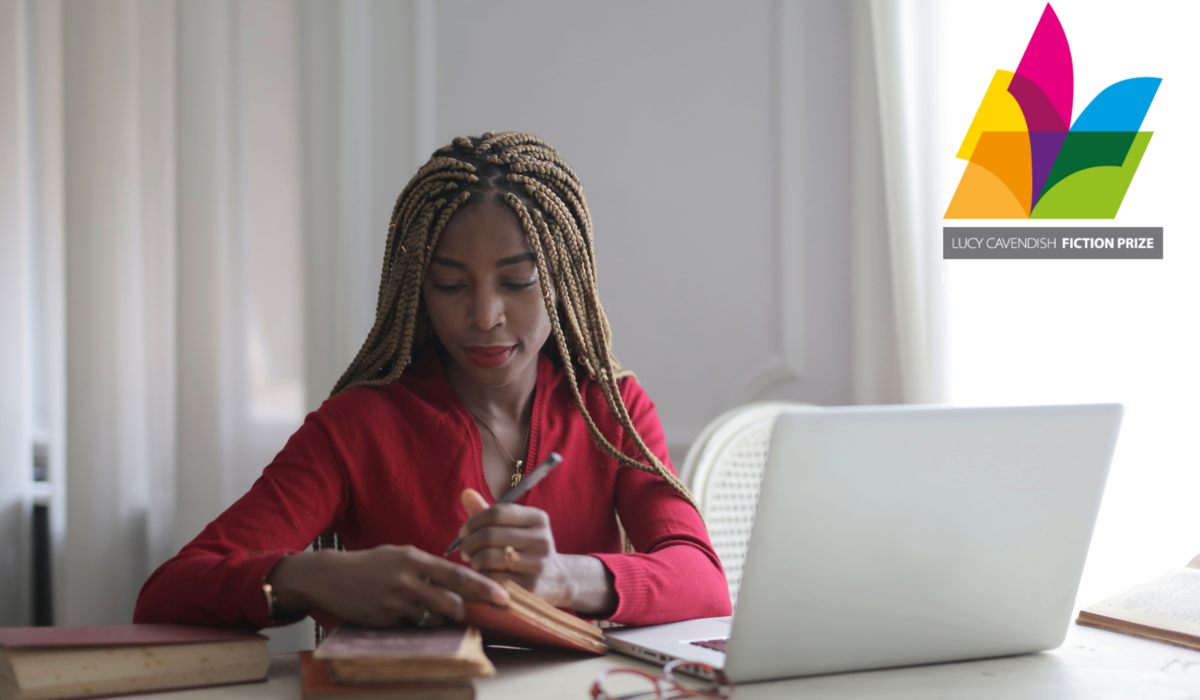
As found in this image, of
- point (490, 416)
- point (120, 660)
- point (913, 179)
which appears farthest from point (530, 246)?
point (913, 179)

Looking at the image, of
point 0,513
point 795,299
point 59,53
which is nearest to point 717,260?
point 795,299

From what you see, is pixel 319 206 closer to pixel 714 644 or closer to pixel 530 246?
pixel 530 246

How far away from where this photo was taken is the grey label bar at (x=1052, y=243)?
1.66 m

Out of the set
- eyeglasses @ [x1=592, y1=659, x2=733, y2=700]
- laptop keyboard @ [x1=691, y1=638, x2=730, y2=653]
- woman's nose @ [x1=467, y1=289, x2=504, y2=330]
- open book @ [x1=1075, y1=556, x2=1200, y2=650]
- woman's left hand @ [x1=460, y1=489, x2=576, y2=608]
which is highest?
woman's nose @ [x1=467, y1=289, x2=504, y2=330]

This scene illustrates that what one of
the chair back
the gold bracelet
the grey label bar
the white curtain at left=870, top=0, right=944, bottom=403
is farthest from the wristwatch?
the grey label bar

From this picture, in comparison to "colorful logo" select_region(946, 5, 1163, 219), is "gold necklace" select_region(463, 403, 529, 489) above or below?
below

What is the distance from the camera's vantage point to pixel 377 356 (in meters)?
1.31

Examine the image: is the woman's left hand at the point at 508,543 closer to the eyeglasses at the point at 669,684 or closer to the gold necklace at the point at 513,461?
the eyeglasses at the point at 669,684

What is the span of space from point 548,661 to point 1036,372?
1.28 meters

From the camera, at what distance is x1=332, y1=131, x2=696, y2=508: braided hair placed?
122 centimetres

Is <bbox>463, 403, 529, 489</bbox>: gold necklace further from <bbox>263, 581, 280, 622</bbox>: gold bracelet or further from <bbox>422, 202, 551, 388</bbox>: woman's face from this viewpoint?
<bbox>263, 581, 280, 622</bbox>: gold bracelet

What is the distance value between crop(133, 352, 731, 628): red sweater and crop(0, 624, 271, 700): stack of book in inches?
7.7

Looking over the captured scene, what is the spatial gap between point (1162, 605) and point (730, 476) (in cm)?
84

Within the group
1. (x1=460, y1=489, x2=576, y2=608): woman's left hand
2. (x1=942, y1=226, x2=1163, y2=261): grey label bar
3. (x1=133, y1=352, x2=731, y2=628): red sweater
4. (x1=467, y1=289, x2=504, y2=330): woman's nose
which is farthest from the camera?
(x1=942, y1=226, x2=1163, y2=261): grey label bar
